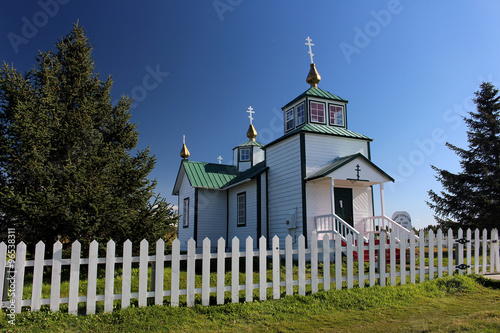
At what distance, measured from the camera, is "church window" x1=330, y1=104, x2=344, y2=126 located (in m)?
15.6

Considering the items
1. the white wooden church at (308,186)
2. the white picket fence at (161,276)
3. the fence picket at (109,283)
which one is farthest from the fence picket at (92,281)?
the white wooden church at (308,186)

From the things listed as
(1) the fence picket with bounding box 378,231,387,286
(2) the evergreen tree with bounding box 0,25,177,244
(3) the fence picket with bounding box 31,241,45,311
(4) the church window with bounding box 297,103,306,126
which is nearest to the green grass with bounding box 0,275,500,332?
(3) the fence picket with bounding box 31,241,45,311

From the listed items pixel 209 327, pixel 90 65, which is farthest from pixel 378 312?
pixel 90 65

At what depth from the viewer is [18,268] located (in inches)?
210

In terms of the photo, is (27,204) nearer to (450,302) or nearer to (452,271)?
(450,302)

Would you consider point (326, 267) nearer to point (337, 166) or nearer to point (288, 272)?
point (288, 272)

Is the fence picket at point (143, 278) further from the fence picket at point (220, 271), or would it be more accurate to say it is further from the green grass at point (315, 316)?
the fence picket at point (220, 271)

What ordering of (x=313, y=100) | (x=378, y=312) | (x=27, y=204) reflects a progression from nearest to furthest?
(x=378, y=312) < (x=27, y=204) < (x=313, y=100)

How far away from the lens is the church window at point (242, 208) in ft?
56.2

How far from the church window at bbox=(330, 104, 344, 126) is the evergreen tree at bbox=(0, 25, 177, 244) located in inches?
329

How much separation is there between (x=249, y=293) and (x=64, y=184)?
5.74 meters

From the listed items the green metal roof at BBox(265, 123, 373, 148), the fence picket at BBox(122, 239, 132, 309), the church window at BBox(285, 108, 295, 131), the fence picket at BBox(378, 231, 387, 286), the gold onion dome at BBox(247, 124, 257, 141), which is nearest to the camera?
the fence picket at BBox(122, 239, 132, 309)

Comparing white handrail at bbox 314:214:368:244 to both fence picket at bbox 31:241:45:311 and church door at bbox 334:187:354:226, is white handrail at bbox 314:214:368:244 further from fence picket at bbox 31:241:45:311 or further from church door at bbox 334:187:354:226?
fence picket at bbox 31:241:45:311

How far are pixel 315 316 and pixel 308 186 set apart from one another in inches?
310
